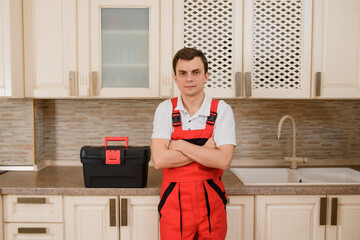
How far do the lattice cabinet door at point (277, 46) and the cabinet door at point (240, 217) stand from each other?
675mm

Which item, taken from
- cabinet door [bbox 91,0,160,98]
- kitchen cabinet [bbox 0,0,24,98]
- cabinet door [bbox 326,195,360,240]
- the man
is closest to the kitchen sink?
cabinet door [bbox 326,195,360,240]

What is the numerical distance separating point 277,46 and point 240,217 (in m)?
1.12

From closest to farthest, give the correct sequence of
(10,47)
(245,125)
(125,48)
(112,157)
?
(112,157)
(10,47)
(125,48)
(245,125)

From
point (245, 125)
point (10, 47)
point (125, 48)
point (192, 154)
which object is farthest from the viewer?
point (245, 125)

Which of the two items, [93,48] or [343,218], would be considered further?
[93,48]

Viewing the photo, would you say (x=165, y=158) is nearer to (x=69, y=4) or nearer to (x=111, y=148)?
(x=111, y=148)

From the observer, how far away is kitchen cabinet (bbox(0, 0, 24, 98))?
176 centimetres

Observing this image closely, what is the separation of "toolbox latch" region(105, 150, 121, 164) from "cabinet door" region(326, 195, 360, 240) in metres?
1.27

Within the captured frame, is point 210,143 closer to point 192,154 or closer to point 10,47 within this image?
point 192,154

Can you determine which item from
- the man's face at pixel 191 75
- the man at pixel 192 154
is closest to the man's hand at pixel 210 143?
the man at pixel 192 154

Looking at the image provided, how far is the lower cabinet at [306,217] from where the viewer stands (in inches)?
65.6

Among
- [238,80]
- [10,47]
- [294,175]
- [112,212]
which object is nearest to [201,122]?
[238,80]

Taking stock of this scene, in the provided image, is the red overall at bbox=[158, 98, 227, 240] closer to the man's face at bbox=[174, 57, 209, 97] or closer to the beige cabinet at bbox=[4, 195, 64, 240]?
the man's face at bbox=[174, 57, 209, 97]

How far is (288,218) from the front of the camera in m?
1.68
